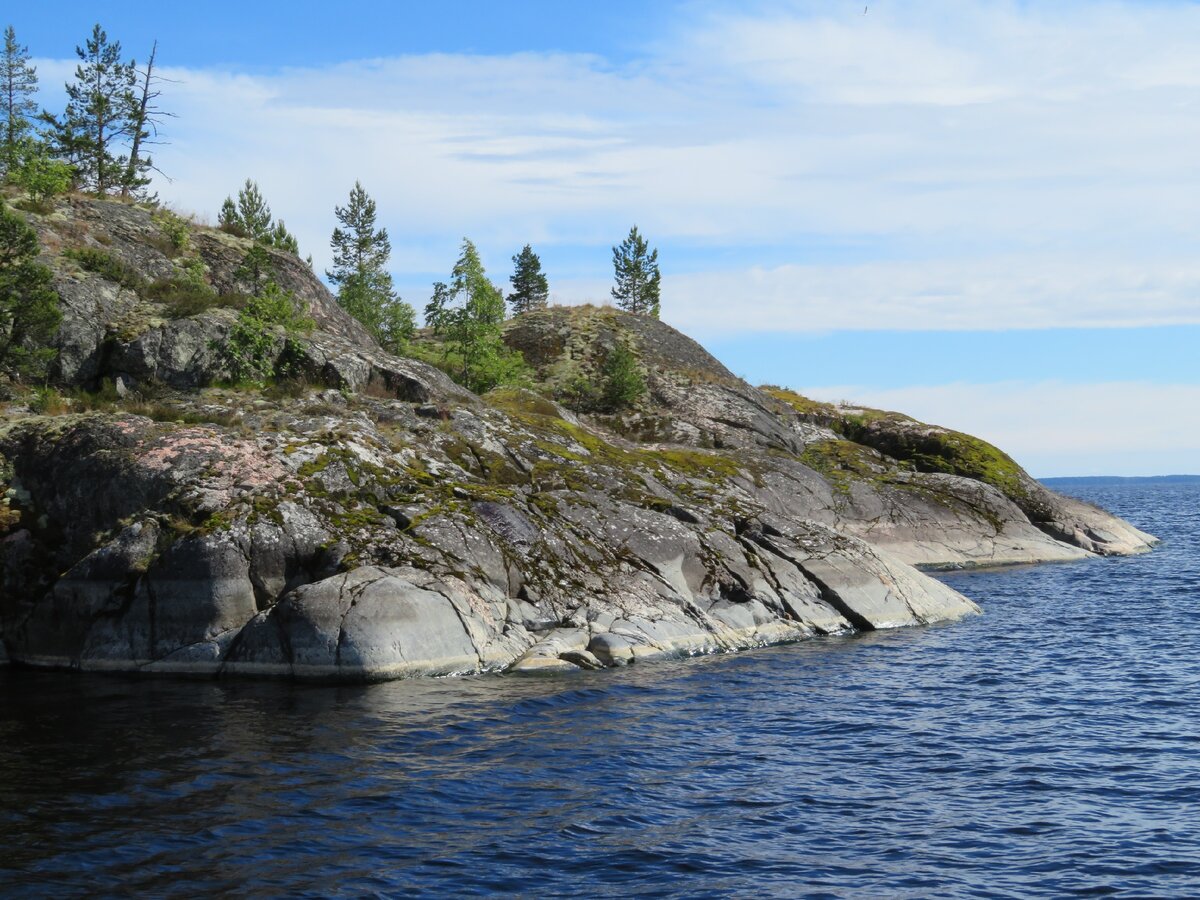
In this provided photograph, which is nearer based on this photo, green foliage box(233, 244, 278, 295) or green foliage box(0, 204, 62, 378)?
green foliage box(0, 204, 62, 378)

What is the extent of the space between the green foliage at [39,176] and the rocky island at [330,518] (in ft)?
2.68

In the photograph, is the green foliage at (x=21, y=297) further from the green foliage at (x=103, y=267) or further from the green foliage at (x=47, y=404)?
the green foliage at (x=103, y=267)

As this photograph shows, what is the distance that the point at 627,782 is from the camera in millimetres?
19625

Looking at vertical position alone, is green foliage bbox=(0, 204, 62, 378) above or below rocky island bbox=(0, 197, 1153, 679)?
above

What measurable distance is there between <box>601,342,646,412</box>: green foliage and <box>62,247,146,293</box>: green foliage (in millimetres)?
28416

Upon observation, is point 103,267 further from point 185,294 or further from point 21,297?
point 21,297

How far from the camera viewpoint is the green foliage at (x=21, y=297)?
35.4 metres

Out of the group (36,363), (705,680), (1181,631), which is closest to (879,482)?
(1181,631)

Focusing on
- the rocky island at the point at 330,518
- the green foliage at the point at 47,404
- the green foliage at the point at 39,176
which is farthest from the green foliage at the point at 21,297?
the green foliage at the point at 39,176

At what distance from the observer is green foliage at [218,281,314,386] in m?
40.3

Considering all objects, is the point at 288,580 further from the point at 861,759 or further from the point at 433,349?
the point at 433,349

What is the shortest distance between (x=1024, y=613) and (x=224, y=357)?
34.7 m

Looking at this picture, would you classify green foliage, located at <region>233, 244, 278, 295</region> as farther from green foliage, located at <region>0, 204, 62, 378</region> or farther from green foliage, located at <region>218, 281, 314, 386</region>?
green foliage, located at <region>0, 204, 62, 378</region>

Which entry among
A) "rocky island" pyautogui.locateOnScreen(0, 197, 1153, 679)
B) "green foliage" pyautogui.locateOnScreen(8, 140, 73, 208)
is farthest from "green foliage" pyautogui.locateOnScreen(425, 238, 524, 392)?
"green foliage" pyautogui.locateOnScreen(8, 140, 73, 208)
